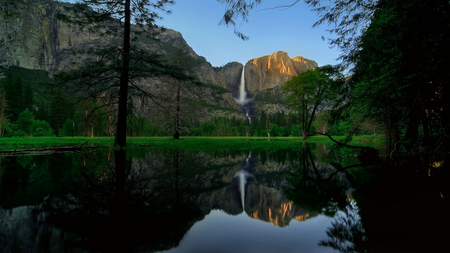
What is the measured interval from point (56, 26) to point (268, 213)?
810ft

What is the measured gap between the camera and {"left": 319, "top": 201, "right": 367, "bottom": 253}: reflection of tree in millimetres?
1811

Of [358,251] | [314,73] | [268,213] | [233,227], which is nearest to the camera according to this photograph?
[358,251]

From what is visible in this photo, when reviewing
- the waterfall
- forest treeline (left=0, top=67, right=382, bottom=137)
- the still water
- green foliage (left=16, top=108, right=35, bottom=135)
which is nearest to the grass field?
forest treeline (left=0, top=67, right=382, bottom=137)

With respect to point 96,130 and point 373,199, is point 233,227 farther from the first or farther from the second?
point 96,130

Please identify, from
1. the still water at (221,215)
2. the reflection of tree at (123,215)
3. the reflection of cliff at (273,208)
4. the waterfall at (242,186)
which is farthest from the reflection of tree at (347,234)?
the reflection of tree at (123,215)

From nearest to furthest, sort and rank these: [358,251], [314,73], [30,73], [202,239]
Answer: [358,251]
[202,239]
[314,73]
[30,73]

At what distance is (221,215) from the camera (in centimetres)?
271

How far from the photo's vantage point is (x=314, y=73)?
27.8 metres

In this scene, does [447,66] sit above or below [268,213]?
above

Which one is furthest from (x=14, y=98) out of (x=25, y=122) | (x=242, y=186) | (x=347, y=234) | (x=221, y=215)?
(x=347, y=234)

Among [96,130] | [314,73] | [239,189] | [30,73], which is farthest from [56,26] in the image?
[239,189]

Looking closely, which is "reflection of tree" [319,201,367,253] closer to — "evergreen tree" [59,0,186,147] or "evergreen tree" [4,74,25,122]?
"evergreen tree" [59,0,186,147]

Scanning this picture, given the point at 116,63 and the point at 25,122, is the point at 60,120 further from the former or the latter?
the point at 116,63

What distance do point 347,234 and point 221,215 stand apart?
1444 millimetres
